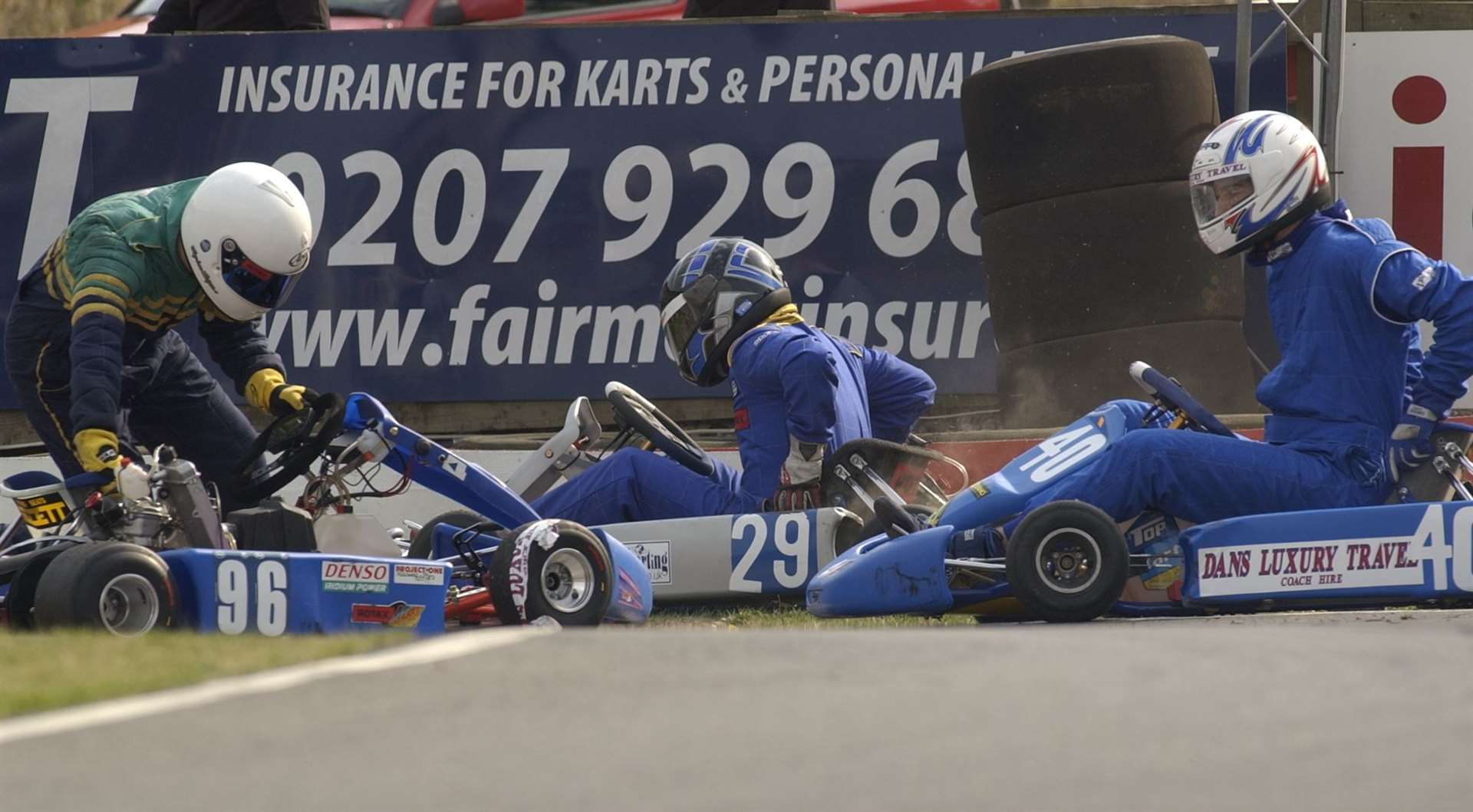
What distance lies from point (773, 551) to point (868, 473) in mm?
416

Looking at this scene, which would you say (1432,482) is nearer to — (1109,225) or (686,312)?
(686,312)

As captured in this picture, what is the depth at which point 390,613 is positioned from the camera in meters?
6.13

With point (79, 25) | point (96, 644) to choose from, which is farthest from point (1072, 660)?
point (79, 25)

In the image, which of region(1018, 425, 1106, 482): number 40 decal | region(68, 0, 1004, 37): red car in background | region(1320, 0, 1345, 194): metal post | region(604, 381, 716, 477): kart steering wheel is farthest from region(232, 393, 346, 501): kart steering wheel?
region(1320, 0, 1345, 194): metal post

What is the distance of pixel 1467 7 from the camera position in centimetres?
976

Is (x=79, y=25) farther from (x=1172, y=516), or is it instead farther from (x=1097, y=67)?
(x=1172, y=516)

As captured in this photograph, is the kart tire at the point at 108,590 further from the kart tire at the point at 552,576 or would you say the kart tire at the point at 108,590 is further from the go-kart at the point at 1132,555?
the go-kart at the point at 1132,555

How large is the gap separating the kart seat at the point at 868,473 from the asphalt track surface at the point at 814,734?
8.46 feet

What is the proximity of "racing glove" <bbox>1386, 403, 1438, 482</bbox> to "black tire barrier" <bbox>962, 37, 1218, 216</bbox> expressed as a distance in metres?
3.00

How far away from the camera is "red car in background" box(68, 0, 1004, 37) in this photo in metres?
10.5

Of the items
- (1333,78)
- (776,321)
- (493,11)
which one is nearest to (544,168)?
(493,11)

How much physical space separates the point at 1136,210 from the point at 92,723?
633 centimetres

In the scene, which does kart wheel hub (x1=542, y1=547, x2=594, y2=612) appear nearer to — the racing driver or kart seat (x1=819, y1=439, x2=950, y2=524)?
kart seat (x1=819, y1=439, x2=950, y2=524)

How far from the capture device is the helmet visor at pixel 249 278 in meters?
6.93
